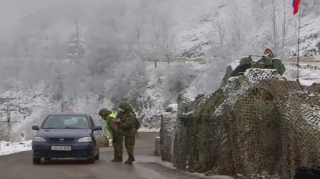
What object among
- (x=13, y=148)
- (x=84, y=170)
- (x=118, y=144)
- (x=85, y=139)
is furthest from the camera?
(x=13, y=148)

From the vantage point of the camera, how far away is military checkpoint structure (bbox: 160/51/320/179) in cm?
1152

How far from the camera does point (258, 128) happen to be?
12195 mm

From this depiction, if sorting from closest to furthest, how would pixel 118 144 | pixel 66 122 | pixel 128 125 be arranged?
pixel 128 125
pixel 118 144
pixel 66 122

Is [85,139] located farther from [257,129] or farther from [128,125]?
[257,129]

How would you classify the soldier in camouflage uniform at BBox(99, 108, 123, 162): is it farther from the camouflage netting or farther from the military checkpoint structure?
the camouflage netting

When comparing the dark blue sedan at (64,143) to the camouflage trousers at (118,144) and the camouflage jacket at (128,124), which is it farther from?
the camouflage jacket at (128,124)

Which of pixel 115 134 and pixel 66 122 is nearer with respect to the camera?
pixel 115 134

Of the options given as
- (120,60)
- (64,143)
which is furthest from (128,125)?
(120,60)

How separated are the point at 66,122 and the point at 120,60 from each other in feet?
158


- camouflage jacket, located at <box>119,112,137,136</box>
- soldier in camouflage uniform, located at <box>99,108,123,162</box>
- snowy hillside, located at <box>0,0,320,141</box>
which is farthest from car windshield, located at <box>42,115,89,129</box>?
snowy hillside, located at <box>0,0,320,141</box>

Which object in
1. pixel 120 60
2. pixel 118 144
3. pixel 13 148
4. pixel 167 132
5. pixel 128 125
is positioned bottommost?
pixel 13 148

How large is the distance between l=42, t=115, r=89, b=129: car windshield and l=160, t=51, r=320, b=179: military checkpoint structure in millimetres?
4491

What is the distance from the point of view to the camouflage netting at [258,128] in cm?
1152

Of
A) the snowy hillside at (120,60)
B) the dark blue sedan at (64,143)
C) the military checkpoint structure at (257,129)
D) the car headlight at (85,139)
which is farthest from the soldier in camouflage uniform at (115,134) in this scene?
the snowy hillside at (120,60)
